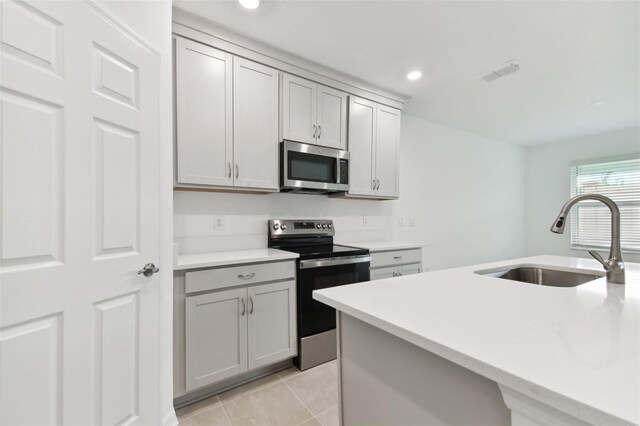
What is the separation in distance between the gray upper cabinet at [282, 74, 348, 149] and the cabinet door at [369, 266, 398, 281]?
1.22m

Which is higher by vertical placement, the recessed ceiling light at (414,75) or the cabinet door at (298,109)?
the recessed ceiling light at (414,75)

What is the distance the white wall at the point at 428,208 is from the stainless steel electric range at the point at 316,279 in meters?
0.22

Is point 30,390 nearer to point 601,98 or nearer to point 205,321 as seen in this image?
point 205,321

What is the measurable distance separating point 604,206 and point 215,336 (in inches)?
223

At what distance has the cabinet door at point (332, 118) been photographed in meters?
2.54

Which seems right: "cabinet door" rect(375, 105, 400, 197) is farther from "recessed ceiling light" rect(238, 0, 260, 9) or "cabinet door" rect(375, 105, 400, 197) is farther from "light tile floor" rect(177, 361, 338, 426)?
"light tile floor" rect(177, 361, 338, 426)

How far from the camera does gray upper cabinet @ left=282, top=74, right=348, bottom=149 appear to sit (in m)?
2.37

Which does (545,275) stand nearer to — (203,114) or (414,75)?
(414,75)

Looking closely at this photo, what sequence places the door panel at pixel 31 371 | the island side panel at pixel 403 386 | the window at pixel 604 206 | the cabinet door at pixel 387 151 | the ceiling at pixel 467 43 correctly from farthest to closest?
the window at pixel 604 206 < the cabinet door at pixel 387 151 < the ceiling at pixel 467 43 < the door panel at pixel 31 371 < the island side panel at pixel 403 386

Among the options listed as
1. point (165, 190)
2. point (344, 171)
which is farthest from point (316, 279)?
point (165, 190)

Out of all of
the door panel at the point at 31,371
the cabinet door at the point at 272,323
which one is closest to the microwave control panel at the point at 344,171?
the cabinet door at the point at 272,323

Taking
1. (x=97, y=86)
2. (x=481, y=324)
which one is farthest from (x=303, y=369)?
(x=97, y=86)

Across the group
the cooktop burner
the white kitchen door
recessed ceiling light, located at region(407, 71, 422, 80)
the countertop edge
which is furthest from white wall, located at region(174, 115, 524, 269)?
the countertop edge

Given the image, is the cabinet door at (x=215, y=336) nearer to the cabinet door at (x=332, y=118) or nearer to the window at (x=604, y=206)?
the cabinet door at (x=332, y=118)
